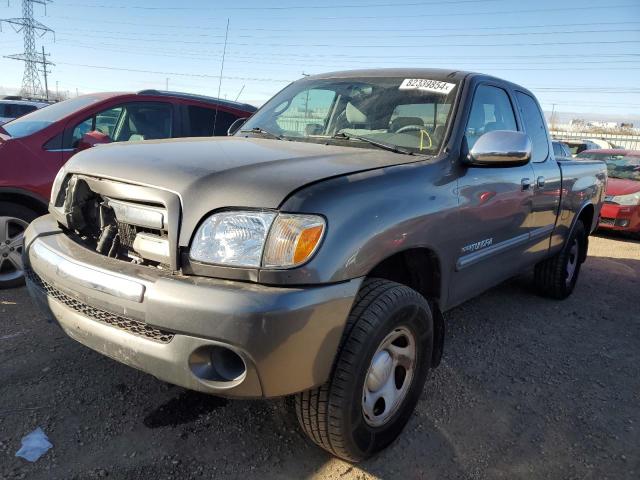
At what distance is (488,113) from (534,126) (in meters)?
0.95

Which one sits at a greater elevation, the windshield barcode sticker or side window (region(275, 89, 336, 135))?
the windshield barcode sticker

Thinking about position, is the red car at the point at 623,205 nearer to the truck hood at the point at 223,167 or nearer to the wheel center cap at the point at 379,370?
the truck hood at the point at 223,167

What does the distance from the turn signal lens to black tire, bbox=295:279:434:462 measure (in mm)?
368

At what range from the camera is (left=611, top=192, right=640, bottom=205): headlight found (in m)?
8.47

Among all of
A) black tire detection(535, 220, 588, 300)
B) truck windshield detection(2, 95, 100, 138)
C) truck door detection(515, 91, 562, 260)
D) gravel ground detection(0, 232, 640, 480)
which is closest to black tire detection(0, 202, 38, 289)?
gravel ground detection(0, 232, 640, 480)

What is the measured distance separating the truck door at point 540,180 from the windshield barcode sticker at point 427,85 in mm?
1021

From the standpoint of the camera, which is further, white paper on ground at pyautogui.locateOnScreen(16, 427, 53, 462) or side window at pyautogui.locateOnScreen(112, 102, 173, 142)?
side window at pyautogui.locateOnScreen(112, 102, 173, 142)

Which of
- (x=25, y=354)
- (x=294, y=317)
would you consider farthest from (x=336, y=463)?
(x=25, y=354)

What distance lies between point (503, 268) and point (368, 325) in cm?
178

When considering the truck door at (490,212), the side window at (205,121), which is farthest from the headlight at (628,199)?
the side window at (205,121)

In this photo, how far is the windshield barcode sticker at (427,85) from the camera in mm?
3018

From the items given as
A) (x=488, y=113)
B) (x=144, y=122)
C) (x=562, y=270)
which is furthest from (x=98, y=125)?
(x=562, y=270)

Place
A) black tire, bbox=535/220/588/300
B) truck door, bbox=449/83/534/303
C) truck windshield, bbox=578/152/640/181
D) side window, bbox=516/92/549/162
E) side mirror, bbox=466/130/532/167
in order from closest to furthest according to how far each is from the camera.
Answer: side mirror, bbox=466/130/532/167, truck door, bbox=449/83/534/303, side window, bbox=516/92/549/162, black tire, bbox=535/220/588/300, truck windshield, bbox=578/152/640/181

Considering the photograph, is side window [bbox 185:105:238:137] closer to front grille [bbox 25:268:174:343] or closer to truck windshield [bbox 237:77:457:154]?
truck windshield [bbox 237:77:457:154]
